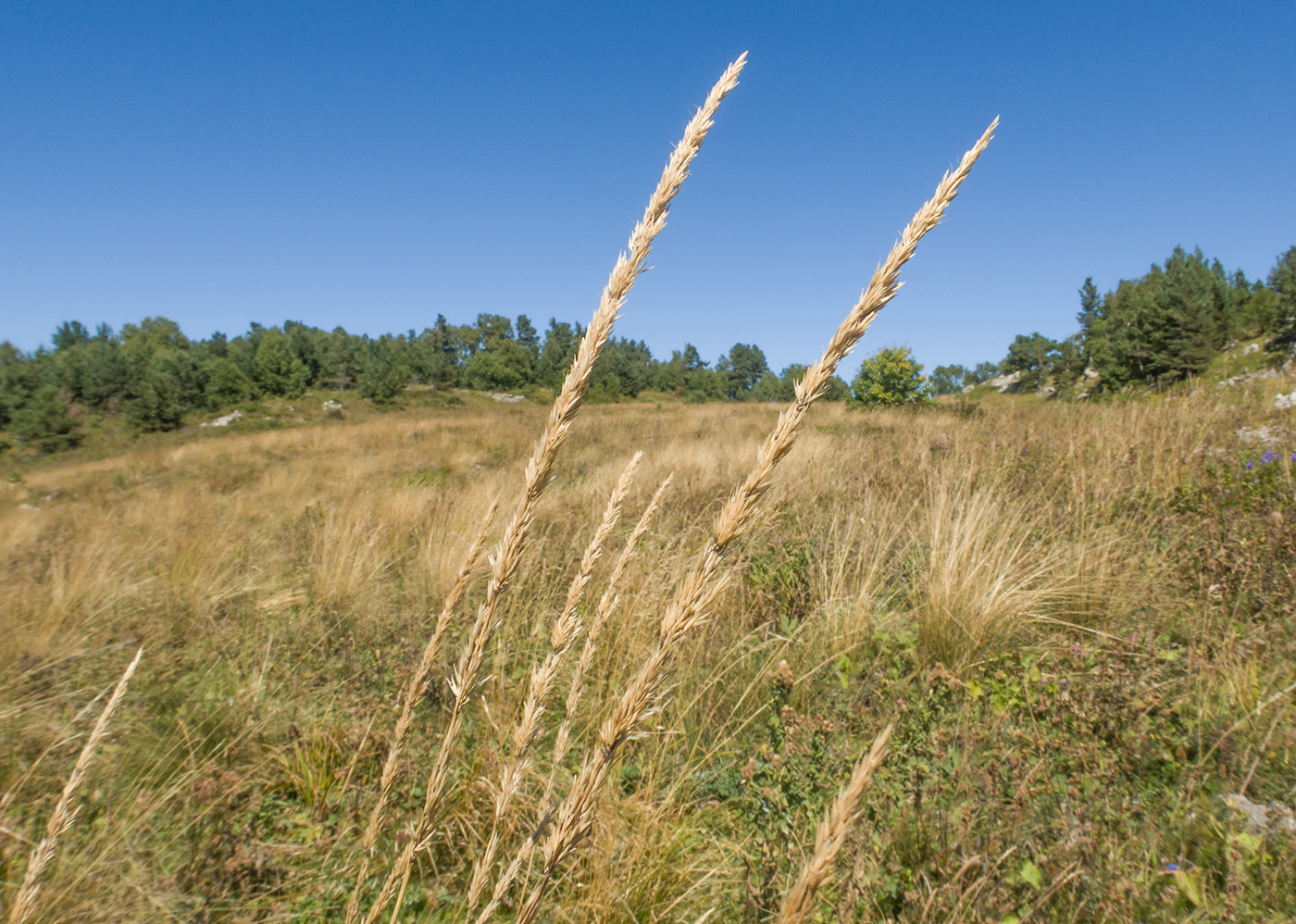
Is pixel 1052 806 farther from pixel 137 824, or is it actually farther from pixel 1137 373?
pixel 1137 373

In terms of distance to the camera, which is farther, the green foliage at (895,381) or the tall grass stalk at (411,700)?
the green foliage at (895,381)

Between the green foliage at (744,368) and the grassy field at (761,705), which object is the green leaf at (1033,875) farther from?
the green foliage at (744,368)

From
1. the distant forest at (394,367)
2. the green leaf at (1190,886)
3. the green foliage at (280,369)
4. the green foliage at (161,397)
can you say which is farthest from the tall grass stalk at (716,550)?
the green foliage at (280,369)

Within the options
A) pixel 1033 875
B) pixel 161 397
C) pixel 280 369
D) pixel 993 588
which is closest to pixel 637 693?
pixel 1033 875

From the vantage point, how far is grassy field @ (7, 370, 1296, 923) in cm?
144

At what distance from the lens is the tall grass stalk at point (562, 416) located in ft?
2.37

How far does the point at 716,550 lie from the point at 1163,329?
51.3m

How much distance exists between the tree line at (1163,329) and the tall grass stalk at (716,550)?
9329 mm

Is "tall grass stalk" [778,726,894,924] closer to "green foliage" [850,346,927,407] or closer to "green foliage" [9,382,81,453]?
"green foliage" [850,346,927,407]

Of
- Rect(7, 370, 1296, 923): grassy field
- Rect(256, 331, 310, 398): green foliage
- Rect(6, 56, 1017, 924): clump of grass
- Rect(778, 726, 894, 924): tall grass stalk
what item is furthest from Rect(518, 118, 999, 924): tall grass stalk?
Rect(256, 331, 310, 398): green foliage

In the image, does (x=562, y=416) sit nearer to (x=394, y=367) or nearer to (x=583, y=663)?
(x=583, y=663)

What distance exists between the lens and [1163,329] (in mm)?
37406

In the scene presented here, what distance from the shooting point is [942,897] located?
4.31 ft

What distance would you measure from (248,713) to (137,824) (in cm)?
64
